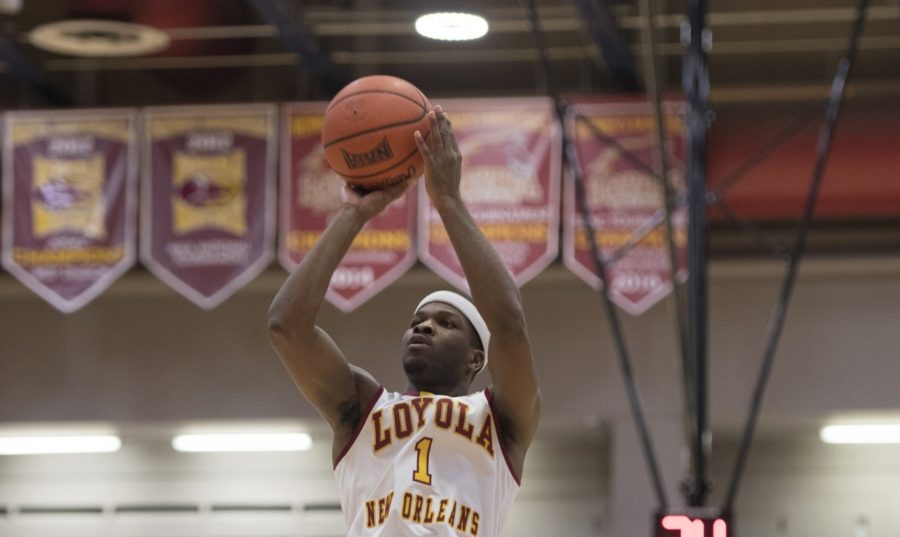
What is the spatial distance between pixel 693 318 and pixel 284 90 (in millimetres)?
5982

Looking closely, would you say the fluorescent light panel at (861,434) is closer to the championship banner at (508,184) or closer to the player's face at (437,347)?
the championship banner at (508,184)

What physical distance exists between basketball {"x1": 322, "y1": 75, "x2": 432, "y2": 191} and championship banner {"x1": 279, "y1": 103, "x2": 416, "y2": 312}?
7759 millimetres

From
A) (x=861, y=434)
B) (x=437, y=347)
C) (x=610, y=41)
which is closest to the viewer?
(x=437, y=347)

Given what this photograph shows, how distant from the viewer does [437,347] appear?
523 cm

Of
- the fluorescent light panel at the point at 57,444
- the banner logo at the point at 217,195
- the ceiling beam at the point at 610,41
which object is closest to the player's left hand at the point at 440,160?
the ceiling beam at the point at 610,41

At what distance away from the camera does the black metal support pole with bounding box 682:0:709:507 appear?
10641mm

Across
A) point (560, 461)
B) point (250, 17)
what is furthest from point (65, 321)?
point (560, 461)

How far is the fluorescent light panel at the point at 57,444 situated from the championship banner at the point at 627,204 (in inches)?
214

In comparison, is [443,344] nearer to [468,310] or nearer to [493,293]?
[468,310]

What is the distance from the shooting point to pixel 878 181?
1420cm

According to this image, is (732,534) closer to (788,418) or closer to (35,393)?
(788,418)

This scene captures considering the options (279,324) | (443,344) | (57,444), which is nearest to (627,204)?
(57,444)

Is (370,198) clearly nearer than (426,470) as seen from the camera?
No

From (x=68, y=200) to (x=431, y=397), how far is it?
9540 mm
